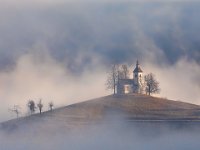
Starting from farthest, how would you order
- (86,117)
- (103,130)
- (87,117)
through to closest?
1. (87,117)
2. (86,117)
3. (103,130)

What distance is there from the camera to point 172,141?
584 ft

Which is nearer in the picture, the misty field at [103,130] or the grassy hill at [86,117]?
the misty field at [103,130]

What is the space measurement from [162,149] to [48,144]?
24942 millimetres

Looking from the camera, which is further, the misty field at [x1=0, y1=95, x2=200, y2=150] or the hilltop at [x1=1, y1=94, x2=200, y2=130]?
the hilltop at [x1=1, y1=94, x2=200, y2=130]

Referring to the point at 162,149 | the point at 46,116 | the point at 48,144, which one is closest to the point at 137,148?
the point at 162,149

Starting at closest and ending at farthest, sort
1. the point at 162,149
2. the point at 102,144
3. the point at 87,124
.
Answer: the point at 162,149 < the point at 102,144 < the point at 87,124

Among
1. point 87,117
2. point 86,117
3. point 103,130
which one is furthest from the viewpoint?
point 87,117

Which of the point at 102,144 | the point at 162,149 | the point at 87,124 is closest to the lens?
the point at 162,149

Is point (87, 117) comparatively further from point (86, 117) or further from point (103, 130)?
point (103, 130)

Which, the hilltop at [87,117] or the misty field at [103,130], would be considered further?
the hilltop at [87,117]

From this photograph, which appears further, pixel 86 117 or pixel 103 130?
pixel 86 117

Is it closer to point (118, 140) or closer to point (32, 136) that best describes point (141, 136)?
point (118, 140)

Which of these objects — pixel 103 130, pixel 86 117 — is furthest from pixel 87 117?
pixel 103 130

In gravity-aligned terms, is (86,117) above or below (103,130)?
above
